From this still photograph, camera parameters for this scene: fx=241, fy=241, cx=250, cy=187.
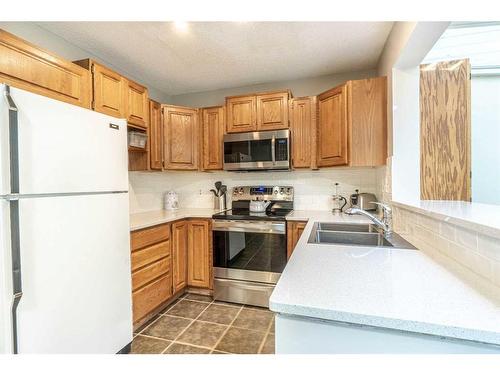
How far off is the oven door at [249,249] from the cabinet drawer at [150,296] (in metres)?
0.50

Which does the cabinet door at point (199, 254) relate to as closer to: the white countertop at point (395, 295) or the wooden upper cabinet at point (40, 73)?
the wooden upper cabinet at point (40, 73)

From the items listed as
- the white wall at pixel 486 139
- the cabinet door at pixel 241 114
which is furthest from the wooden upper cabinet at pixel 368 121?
the white wall at pixel 486 139

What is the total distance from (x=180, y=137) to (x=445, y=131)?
2.52 meters

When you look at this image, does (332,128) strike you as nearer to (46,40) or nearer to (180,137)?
(180,137)

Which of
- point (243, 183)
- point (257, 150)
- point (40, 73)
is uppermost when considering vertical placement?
point (40, 73)

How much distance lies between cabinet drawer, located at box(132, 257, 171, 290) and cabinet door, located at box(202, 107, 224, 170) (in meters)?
1.20

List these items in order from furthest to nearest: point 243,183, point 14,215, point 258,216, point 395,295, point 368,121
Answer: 1. point 243,183
2. point 258,216
3. point 368,121
4. point 14,215
5. point 395,295

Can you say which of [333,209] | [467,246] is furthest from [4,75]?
[333,209]

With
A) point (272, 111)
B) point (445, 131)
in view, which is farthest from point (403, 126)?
point (272, 111)

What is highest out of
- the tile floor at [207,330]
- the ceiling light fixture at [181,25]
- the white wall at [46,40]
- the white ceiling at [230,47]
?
the white ceiling at [230,47]

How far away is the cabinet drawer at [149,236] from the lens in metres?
1.95

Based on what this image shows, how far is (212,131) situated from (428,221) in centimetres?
232

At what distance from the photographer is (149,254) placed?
6.95 ft
